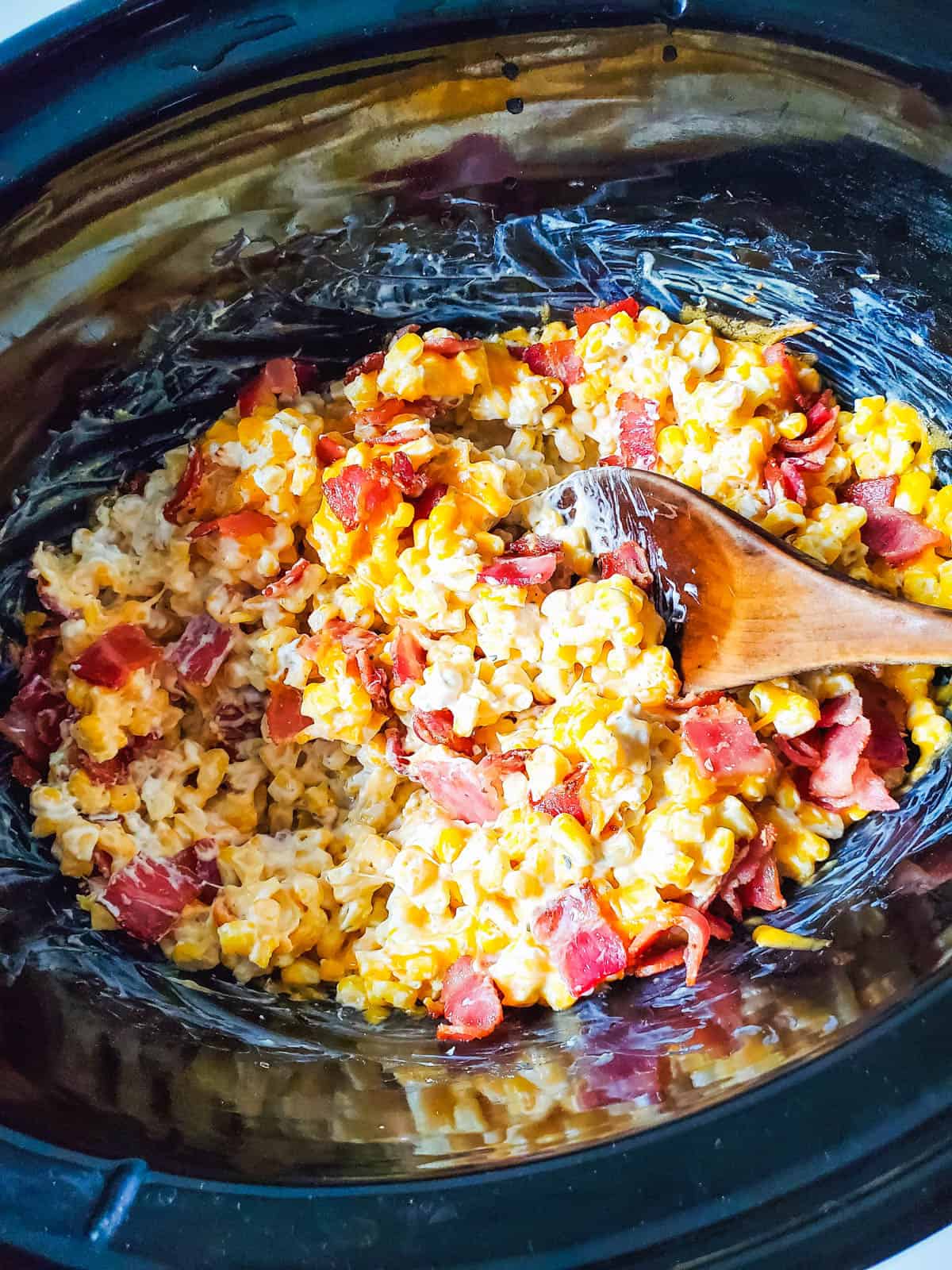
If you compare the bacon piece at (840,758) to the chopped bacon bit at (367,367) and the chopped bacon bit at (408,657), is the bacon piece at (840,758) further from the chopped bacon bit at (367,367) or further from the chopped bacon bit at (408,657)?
the chopped bacon bit at (367,367)

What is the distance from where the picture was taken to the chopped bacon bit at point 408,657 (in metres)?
1.40

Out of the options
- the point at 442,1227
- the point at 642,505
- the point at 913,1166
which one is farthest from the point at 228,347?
the point at 913,1166

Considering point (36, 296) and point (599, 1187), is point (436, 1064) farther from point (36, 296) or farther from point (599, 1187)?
point (36, 296)

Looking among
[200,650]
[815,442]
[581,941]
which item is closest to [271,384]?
[200,650]

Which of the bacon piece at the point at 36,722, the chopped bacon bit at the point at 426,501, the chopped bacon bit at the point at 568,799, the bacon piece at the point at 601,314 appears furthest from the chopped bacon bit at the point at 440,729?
the bacon piece at the point at 601,314

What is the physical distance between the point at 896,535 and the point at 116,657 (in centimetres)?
112

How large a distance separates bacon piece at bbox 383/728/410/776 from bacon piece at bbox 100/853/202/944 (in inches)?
13.3

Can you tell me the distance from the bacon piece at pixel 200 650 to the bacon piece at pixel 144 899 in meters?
0.26

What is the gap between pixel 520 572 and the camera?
1.36m

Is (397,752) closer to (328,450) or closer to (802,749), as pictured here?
(328,450)

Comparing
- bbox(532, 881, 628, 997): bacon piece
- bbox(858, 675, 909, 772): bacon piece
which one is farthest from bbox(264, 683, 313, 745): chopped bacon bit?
bbox(858, 675, 909, 772): bacon piece

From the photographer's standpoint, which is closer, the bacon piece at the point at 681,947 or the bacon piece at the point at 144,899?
the bacon piece at the point at 681,947

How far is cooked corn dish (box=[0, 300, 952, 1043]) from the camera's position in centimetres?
130

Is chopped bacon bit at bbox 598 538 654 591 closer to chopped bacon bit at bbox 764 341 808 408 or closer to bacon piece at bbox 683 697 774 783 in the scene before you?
bacon piece at bbox 683 697 774 783
